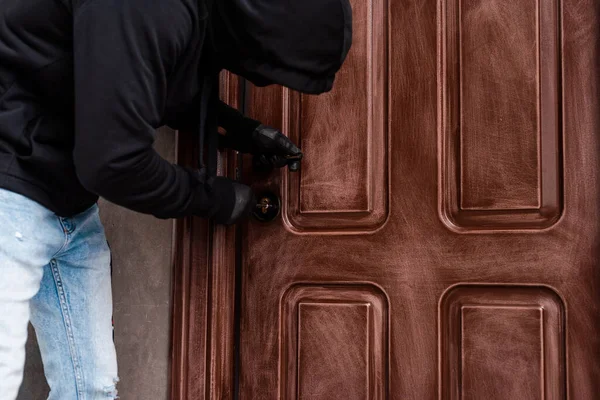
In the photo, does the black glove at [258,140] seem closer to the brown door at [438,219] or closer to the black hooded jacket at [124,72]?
the brown door at [438,219]

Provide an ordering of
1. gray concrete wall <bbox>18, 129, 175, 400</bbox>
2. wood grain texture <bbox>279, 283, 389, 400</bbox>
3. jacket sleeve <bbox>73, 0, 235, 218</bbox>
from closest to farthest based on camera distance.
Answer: jacket sleeve <bbox>73, 0, 235, 218</bbox> → wood grain texture <bbox>279, 283, 389, 400</bbox> → gray concrete wall <bbox>18, 129, 175, 400</bbox>

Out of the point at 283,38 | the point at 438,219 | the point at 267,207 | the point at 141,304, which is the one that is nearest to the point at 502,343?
the point at 438,219

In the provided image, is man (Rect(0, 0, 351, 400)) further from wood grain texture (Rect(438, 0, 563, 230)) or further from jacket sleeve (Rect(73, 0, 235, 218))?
wood grain texture (Rect(438, 0, 563, 230))

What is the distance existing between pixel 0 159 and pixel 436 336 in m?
0.81

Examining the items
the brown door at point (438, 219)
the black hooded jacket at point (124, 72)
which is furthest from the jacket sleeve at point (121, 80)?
the brown door at point (438, 219)

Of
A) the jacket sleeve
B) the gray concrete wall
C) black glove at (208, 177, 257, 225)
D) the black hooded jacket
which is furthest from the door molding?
the jacket sleeve

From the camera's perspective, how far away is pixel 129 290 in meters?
1.27

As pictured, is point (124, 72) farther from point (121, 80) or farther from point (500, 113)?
point (500, 113)

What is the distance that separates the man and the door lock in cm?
19

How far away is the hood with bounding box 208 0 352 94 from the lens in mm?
786

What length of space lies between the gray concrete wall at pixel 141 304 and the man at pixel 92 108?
237mm

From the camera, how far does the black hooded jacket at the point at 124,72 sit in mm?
708

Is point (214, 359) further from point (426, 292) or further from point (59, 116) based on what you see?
point (59, 116)

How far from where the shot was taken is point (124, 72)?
27.7 inches
